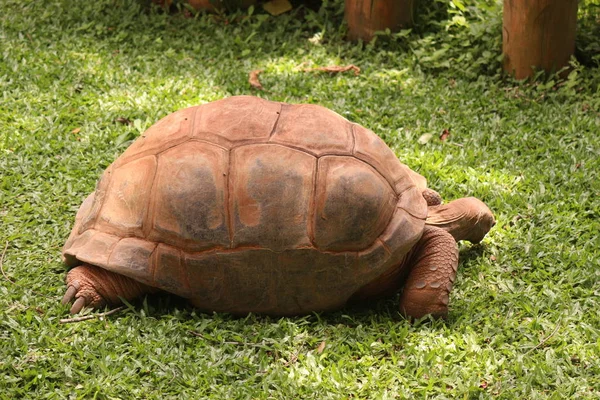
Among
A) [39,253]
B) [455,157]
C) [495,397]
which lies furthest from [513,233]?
[39,253]

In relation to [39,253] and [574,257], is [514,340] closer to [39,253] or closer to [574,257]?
[574,257]

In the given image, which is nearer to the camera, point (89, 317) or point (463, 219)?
point (89, 317)

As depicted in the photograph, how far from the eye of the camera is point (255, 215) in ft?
12.2

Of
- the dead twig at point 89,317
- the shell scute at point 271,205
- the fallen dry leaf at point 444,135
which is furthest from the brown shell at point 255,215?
the fallen dry leaf at point 444,135

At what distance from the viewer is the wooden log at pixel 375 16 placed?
6.86m

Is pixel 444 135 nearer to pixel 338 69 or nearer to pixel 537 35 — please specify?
pixel 537 35

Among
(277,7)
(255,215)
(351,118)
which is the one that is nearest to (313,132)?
(255,215)

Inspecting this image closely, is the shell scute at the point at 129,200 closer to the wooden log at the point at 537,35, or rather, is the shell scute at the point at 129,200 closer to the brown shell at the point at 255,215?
the brown shell at the point at 255,215

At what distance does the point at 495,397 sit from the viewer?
136 inches

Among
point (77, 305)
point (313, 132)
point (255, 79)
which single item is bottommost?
point (77, 305)

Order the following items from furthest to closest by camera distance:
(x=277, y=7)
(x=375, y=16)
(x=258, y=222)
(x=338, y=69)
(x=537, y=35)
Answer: (x=277, y=7) → (x=375, y=16) → (x=338, y=69) → (x=537, y=35) → (x=258, y=222)

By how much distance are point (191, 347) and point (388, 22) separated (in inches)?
163

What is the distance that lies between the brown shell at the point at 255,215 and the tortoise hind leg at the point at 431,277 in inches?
5.6

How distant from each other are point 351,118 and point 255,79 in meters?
0.97
